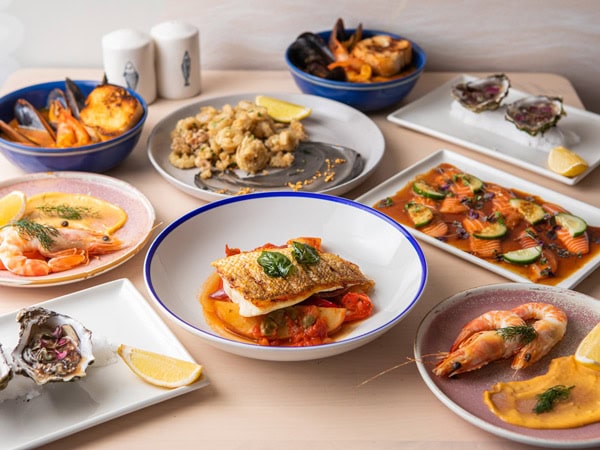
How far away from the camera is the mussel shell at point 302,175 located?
198 centimetres

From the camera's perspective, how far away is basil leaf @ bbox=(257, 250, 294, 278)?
141 centimetres

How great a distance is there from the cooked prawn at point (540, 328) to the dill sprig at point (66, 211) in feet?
3.53

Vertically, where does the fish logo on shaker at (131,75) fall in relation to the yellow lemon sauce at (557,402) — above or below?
above

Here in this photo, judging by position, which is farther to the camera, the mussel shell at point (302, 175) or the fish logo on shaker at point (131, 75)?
the fish logo on shaker at point (131, 75)

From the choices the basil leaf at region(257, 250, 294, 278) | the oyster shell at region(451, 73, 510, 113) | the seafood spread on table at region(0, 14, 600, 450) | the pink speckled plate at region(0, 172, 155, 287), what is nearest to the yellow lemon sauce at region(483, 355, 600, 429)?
the seafood spread on table at region(0, 14, 600, 450)

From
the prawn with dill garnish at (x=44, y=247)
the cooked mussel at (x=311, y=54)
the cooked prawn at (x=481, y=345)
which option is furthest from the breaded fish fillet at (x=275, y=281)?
the cooked mussel at (x=311, y=54)

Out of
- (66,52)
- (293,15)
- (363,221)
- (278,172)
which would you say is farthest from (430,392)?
(66,52)

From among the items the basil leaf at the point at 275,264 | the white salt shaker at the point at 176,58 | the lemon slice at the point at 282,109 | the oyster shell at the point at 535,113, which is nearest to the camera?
the basil leaf at the point at 275,264

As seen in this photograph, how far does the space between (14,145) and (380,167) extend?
102 cm

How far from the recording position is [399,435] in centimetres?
126

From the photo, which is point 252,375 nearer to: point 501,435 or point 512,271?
point 501,435

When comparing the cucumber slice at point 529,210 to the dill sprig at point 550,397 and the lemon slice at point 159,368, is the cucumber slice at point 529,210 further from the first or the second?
the lemon slice at point 159,368

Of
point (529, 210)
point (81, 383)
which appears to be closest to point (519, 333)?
point (529, 210)

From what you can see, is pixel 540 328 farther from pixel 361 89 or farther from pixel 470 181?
pixel 361 89
